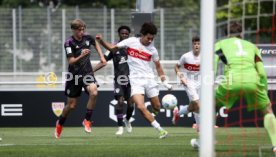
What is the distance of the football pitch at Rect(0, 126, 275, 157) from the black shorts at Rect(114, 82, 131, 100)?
741 mm

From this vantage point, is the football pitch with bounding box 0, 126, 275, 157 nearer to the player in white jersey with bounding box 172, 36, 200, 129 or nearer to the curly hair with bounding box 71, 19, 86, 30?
the player in white jersey with bounding box 172, 36, 200, 129

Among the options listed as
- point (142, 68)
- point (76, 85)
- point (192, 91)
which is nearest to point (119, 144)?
point (142, 68)

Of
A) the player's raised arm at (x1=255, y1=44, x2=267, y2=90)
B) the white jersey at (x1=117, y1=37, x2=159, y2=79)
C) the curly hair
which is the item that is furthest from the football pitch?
the curly hair

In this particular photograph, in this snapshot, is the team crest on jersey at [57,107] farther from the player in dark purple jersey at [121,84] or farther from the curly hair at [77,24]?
the curly hair at [77,24]

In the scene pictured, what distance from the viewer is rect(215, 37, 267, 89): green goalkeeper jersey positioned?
1301cm

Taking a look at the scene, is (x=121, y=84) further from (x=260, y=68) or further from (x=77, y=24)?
(x=260, y=68)

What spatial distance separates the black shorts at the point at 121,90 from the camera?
19.3 metres

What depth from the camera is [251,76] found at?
42.8 ft

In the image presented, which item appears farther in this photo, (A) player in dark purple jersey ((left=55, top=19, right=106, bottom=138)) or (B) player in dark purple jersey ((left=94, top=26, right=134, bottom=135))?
(B) player in dark purple jersey ((left=94, top=26, right=134, bottom=135))

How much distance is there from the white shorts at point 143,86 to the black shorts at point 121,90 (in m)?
2.39

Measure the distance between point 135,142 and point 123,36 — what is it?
3356mm

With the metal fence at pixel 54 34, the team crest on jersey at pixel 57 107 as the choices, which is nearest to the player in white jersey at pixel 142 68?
the team crest on jersey at pixel 57 107

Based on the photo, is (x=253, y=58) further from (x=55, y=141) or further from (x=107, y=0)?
(x=107, y=0)

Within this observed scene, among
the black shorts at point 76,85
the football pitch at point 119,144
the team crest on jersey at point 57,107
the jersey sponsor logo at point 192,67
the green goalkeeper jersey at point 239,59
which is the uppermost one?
the green goalkeeper jersey at point 239,59
